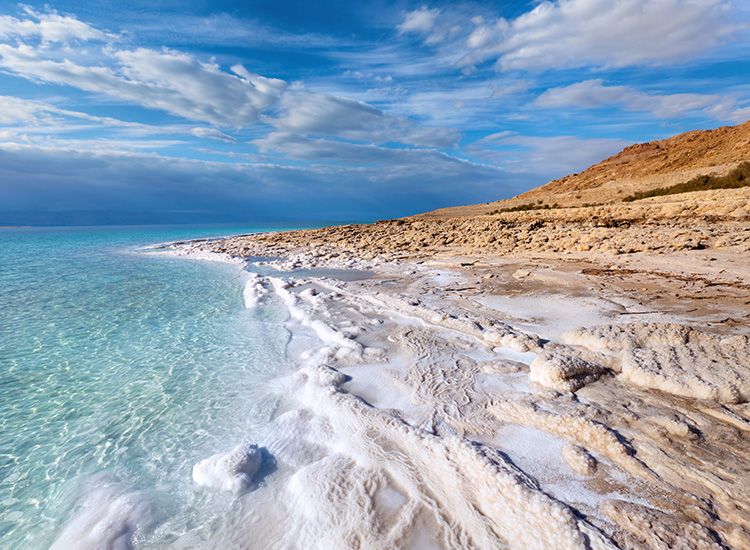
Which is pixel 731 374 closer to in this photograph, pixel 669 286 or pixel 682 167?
pixel 669 286

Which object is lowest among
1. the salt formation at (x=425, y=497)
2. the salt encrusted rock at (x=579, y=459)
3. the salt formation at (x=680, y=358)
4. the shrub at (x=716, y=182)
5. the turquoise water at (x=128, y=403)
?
the turquoise water at (x=128, y=403)

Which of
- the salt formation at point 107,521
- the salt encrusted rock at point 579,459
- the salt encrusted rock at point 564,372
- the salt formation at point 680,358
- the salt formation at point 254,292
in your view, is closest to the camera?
the salt formation at point 107,521

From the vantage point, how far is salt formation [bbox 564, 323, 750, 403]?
2998 millimetres

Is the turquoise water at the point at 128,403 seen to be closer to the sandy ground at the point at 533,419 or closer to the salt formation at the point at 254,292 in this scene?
the salt formation at the point at 254,292

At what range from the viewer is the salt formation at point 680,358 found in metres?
3.00

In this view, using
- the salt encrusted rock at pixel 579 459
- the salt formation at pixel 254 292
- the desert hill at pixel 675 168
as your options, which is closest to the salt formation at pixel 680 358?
the salt encrusted rock at pixel 579 459

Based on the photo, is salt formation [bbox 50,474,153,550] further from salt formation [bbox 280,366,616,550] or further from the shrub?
the shrub

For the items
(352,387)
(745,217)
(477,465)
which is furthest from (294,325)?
(745,217)

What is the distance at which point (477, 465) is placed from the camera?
240 cm

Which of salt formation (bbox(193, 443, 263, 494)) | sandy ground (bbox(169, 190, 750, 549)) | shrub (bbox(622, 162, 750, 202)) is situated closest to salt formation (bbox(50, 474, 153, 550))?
salt formation (bbox(193, 443, 263, 494))

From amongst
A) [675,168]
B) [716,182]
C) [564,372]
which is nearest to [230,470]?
[564,372]

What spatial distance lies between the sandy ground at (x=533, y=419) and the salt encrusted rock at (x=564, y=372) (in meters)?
0.02

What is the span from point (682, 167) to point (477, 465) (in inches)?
1347

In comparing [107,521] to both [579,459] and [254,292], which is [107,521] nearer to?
[579,459]
